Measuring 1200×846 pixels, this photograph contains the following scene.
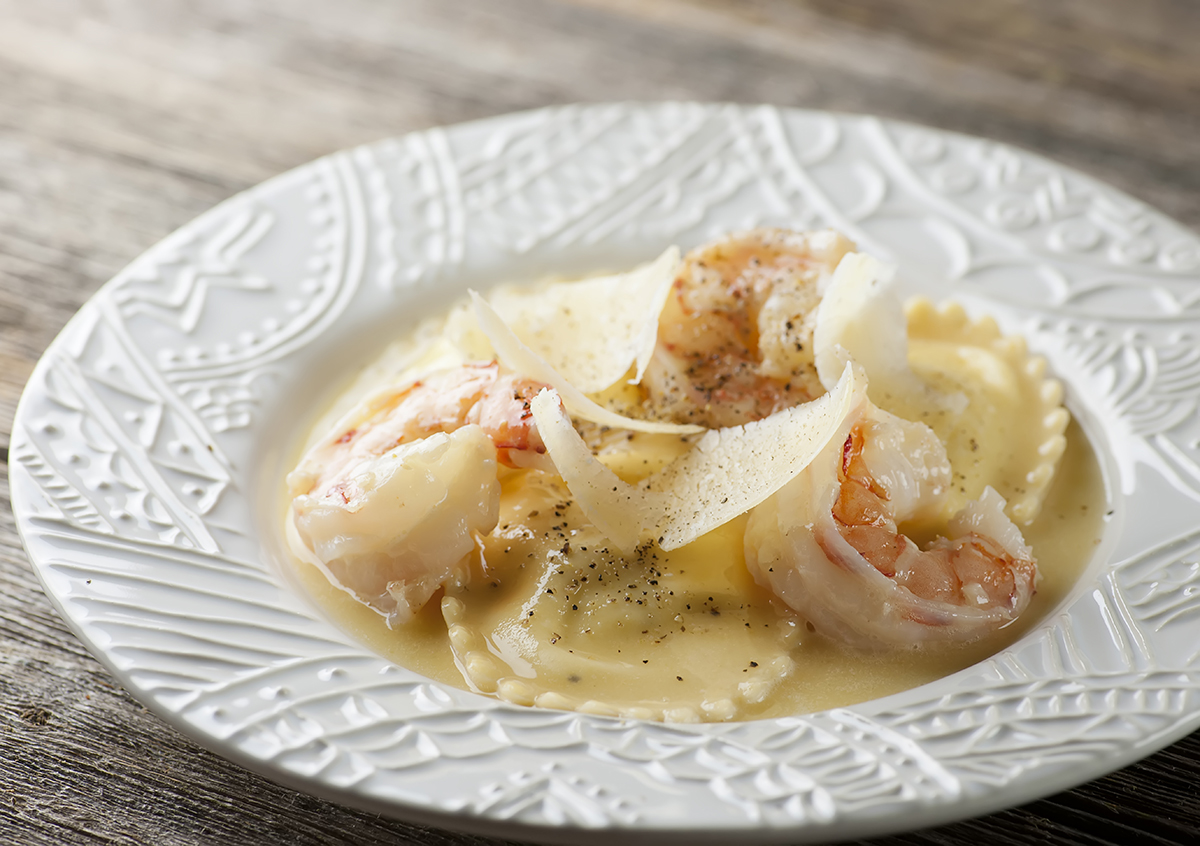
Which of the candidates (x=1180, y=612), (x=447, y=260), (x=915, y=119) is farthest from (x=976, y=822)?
(x=915, y=119)

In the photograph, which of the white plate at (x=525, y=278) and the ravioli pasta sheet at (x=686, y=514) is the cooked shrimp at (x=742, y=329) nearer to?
the ravioli pasta sheet at (x=686, y=514)

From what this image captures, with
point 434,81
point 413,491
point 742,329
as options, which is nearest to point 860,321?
point 742,329

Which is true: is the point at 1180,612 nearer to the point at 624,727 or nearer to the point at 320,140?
the point at 624,727

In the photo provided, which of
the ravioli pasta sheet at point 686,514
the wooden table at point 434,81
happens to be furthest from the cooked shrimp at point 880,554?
the wooden table at point 434,81

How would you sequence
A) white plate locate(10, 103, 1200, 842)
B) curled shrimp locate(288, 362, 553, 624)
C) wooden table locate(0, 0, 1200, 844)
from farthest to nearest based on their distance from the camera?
wooden table locate(0, 0, 1200, 844)
curled shrimp locate(288, 362, 553, 624)
white plate locate(10, 103, 1200, 842)

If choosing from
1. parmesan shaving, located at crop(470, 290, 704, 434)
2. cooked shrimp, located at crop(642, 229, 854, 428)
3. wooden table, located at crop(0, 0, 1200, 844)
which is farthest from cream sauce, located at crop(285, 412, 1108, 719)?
wooden table, located at crop(0, 0, 1200, 844)

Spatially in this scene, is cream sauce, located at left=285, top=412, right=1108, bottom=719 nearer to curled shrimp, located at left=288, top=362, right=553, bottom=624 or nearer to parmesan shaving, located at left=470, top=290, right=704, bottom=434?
curled shrimp, located at left=288, top=362, right=553, bottom=624
